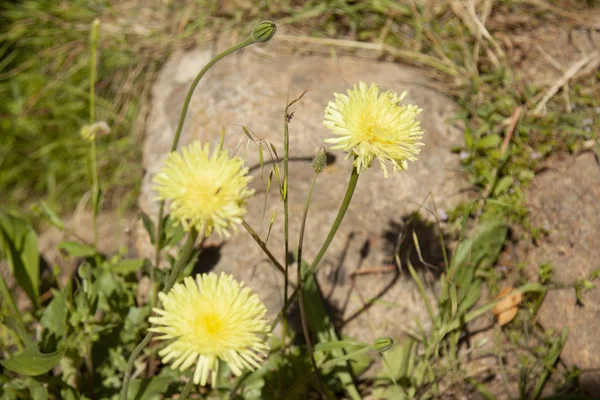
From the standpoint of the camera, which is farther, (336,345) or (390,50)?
(390,50)

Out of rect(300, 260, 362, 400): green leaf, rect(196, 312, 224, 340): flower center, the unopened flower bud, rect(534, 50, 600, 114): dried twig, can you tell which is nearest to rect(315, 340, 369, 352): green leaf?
rect(300, 260, 362, 400): green leaf

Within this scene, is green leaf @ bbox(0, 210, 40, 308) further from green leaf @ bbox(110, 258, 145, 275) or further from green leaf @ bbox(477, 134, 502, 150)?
green leaf @ bbox(477, 134, 502, 150)

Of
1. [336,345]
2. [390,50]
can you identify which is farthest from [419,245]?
[390,50]

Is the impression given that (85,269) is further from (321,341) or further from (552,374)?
(552,374)

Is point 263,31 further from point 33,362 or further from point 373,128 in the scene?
point 33,362

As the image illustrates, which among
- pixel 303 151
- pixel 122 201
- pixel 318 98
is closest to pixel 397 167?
pixel 303 151

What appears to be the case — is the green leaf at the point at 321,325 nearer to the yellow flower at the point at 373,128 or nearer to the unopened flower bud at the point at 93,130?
the yellow flower at the point at 373,128

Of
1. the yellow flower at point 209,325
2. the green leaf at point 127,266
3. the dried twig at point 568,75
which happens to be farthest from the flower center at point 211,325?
the dried twig at point 568,75
